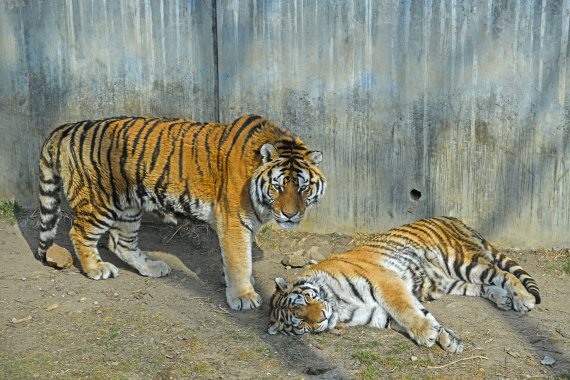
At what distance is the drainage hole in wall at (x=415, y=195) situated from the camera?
23.7 ft

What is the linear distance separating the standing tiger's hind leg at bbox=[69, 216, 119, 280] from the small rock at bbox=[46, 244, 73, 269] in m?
0.14

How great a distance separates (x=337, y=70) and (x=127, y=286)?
2374mm

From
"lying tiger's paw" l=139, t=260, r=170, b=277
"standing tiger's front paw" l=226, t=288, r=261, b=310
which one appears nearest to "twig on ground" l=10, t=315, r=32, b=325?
Answer: "lying tiger's paw" l=139, t=260, r=170, b=277

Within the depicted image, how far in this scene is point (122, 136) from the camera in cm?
686

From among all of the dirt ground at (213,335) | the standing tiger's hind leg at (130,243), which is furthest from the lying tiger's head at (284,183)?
the standing tiger's hind leg at (130,243)

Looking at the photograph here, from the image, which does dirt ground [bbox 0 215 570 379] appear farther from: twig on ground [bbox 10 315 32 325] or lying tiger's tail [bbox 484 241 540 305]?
lying tiger's tail [bbox 484 241 540 305]

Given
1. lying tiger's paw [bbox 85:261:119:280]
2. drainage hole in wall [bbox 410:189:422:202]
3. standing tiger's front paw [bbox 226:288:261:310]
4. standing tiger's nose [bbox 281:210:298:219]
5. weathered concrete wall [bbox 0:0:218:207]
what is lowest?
standing tiger's front paw [bbox 226:288:261:310]

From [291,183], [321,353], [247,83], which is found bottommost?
[321,353]

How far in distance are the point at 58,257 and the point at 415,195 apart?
2.89 metres

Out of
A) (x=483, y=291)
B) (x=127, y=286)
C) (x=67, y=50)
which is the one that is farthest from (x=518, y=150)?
(x=67, y=50)

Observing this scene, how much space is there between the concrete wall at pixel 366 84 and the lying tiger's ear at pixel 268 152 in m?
1.13

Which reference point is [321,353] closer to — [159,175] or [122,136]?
[159,175]

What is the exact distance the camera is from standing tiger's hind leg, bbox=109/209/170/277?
7.04m

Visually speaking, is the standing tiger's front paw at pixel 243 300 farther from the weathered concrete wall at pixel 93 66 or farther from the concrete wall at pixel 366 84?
the weathered concrete wall at pixel 93 66
